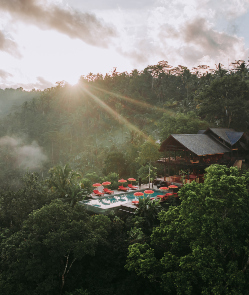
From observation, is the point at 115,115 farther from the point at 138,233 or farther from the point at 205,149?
the point at 138,233

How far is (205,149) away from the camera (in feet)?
78.9

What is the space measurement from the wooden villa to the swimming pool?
430 cm

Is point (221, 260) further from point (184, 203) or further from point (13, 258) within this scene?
point (13, 258)

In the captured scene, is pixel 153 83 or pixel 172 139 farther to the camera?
pixel 153 83

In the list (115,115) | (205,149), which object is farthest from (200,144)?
(115,115)

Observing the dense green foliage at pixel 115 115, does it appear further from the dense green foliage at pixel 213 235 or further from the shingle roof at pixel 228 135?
the dense green foliage at pixel 213 235

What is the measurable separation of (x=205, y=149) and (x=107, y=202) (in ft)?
37.6

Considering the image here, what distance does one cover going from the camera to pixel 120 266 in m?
15.1

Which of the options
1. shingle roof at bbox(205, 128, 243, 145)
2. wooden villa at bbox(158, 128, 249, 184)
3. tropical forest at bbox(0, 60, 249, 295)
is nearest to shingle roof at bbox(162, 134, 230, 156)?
wooden villa at bbox(158, 128, 249, 184)

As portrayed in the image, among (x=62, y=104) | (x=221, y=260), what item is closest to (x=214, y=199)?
(x=221, y=260)

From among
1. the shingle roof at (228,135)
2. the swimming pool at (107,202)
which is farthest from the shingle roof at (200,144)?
the swimming pool at (107,202)

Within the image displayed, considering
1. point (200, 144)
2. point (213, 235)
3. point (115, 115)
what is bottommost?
point (213, 235)

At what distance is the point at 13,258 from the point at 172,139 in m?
17.2

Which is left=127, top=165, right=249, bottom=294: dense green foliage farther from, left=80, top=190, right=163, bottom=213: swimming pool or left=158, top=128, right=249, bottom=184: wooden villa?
left=158, top=128, right=249, bottom=184: wooden villa
